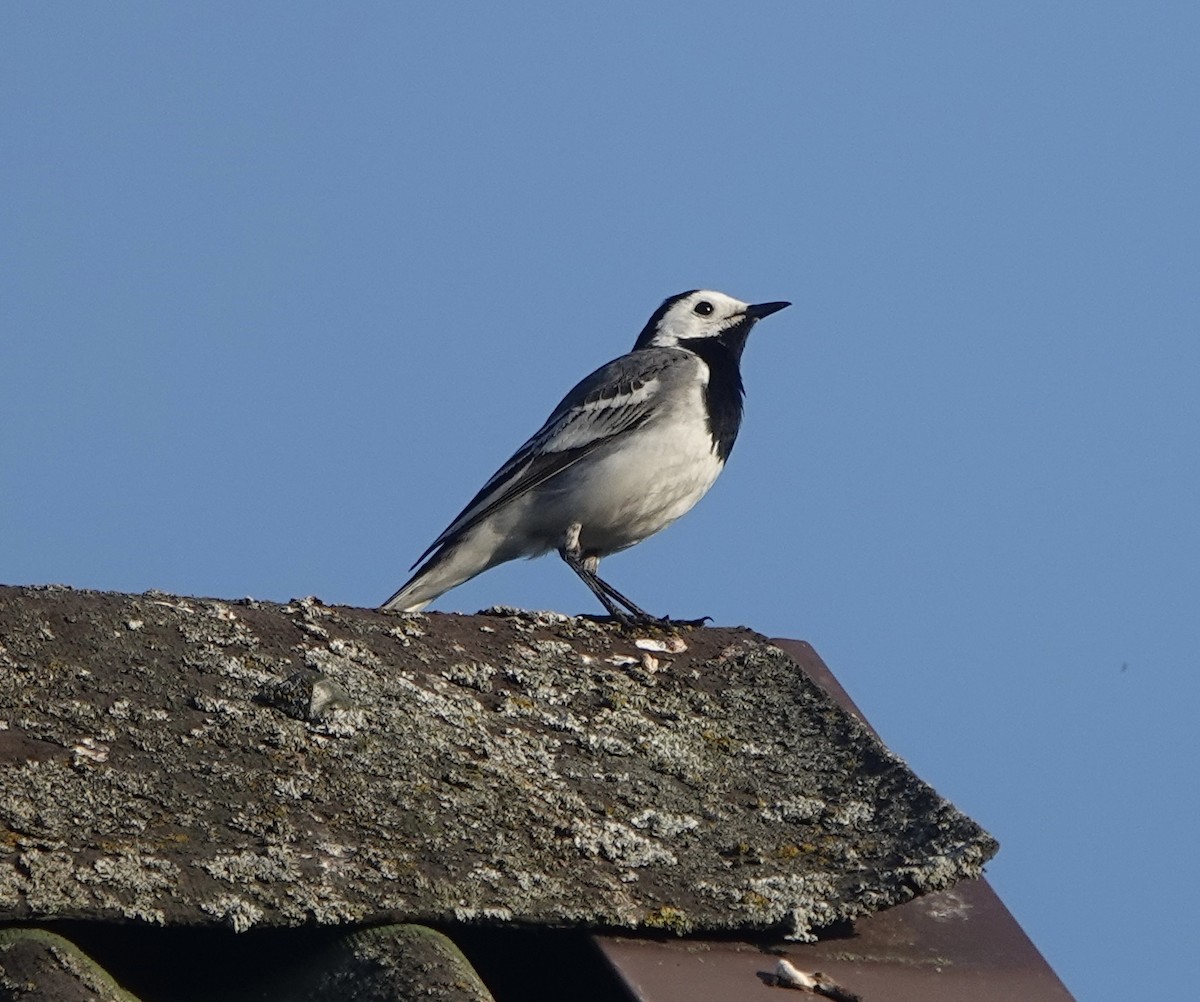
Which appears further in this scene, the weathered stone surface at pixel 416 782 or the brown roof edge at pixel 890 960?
the brown roof edge at pixel 890 960

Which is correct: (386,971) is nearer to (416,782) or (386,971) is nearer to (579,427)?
(416,782)

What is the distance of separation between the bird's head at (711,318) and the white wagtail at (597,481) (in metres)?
1.50

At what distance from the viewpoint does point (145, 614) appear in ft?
13.2

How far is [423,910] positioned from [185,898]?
0.40 m

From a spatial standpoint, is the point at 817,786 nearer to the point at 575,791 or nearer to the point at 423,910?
the point at 575,791

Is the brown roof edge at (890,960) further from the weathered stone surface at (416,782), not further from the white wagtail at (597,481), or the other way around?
the white wagtail at (597,481)

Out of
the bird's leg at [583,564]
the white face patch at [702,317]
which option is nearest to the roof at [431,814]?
the bird's leg at [583,564]

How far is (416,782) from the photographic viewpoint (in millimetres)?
3561

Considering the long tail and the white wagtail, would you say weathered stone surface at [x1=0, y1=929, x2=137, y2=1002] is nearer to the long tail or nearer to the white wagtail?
the white wagtail

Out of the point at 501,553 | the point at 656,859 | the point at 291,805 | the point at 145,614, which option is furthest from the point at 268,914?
the point at 501,553

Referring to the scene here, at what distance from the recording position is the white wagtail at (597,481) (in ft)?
27.7

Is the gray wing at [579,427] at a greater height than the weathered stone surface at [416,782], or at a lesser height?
greater

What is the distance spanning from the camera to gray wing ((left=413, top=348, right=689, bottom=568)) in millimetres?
8555

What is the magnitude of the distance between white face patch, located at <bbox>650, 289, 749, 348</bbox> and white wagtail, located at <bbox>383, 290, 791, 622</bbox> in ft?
4.91
